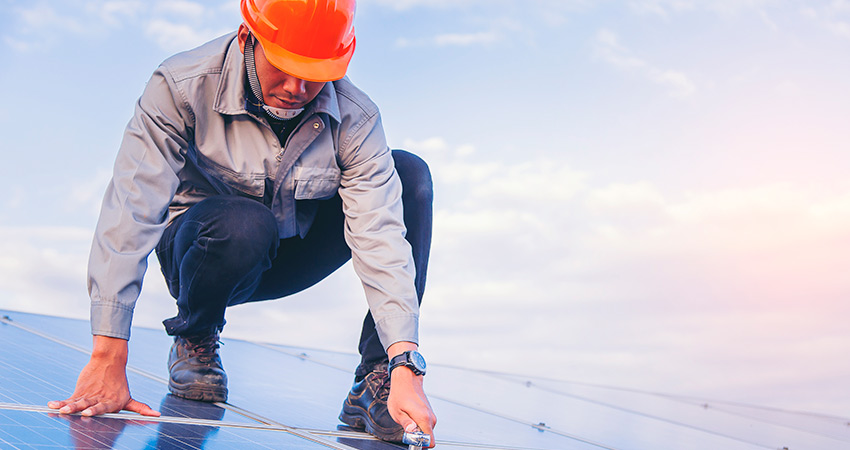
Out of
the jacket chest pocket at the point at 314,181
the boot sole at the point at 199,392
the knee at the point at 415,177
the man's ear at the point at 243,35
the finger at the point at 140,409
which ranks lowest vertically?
the finger at the point at 140,409

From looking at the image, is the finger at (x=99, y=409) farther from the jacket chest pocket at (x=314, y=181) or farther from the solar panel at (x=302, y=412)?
the jacket chest pocket at (x=314, y=181)

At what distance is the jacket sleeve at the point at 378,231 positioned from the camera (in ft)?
5.05

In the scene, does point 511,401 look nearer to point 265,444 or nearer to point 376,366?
point 376,366

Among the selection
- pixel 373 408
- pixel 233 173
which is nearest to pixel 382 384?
pixel 373 408

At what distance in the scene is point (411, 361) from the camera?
143 centimetres

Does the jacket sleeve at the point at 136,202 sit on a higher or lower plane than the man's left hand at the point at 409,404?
higher

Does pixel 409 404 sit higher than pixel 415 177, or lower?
lower

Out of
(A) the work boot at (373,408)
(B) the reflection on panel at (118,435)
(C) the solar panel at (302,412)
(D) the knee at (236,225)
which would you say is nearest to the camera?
(B) the reflection on panel at (118,435)

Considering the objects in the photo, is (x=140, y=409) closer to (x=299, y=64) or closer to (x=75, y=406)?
(x=75, y=406)

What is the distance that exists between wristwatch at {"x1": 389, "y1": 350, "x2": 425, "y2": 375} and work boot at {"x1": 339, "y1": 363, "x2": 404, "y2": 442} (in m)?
0.16

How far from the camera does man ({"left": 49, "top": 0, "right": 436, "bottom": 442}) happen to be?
1450 mm

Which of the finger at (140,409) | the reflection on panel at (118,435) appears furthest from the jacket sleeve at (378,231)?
the finger at (140,409)

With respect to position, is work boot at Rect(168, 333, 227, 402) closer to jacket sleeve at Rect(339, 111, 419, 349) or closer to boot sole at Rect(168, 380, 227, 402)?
boot sole at Rect(168, 380, 227, 402)

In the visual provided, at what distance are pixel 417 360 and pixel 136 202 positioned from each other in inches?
24.8
